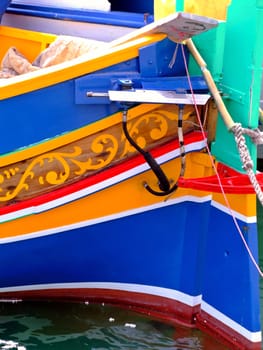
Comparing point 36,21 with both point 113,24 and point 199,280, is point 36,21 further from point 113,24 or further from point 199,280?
point 199,280

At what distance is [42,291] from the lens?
12.2 ft

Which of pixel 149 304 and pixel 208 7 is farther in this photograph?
pixel 149 304

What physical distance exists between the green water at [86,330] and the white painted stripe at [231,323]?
0.11 metres

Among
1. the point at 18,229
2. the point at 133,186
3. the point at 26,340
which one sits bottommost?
the point at 26,340

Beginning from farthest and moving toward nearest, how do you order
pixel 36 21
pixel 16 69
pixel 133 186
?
pixel 36 21
pixel 16 69
pixel 133 186

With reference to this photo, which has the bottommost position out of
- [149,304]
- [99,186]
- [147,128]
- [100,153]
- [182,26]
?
[149,304]

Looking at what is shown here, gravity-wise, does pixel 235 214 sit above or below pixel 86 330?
above

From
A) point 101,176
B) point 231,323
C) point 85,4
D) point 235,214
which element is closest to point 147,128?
point 101,176

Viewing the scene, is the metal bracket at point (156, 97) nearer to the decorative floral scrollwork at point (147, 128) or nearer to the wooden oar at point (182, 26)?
the decorative floral scrollwork at point (147, 128)

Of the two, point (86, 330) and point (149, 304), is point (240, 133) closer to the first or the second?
point (149, 304)

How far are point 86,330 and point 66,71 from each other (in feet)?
4.31

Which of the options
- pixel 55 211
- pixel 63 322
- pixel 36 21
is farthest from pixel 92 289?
pixel 36 21

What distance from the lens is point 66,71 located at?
3211 millimetres

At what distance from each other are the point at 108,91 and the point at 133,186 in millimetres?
491
